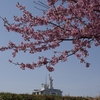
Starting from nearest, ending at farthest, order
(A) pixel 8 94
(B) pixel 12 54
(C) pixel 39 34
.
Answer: (C) pixel 39 34
(B) pixel 12 54
(A) pixel 8 94

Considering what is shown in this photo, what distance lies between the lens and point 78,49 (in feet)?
26.9

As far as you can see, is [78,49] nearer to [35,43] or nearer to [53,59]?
[53,59]

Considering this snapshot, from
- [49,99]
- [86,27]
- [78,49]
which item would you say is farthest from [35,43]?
[49,99]

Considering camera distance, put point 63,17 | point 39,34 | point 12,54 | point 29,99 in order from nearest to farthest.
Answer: point 63,17, point 39,34, point 12,54, point 29,99

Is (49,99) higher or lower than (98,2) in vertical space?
lower

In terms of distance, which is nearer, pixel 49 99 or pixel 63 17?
pixel 63 17

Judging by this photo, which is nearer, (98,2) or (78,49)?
(98,2)

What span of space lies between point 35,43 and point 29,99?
801cm

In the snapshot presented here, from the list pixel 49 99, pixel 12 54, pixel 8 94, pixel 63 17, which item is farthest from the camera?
pixel 49 99

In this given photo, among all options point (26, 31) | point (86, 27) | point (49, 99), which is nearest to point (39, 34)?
point (26, 31)

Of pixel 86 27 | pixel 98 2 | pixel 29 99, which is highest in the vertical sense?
pixel 98 2

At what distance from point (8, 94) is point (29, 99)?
158 cm

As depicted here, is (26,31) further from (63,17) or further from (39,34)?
(63,17)

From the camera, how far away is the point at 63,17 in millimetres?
7082
